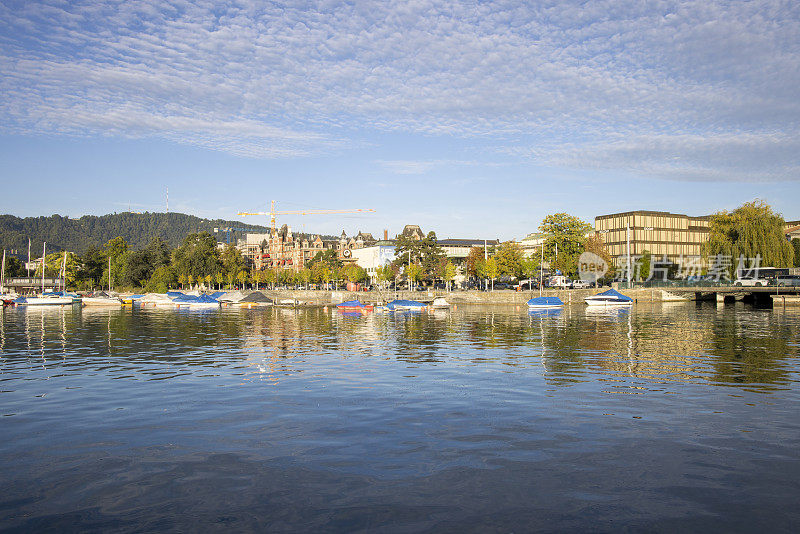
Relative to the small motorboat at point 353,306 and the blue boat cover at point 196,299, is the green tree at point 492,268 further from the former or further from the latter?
the blue boat cover at point 196,299

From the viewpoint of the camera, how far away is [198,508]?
450 inches

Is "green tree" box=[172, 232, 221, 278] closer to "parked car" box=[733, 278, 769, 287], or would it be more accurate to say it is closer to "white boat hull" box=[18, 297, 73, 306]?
"white boat hull" box=[18, 297, 73, 306]

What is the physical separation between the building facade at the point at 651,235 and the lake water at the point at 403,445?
165037mm

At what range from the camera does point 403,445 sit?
15617 mm

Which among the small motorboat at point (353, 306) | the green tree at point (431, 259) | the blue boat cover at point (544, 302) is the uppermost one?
the green tree at point (431, 259)

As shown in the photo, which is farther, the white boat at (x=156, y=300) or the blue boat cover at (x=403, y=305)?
the white boat at (x=156, y=300)

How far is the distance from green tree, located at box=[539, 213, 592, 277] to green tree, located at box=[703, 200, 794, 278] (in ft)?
88.2

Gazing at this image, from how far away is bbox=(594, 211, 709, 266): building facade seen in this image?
18862 cm

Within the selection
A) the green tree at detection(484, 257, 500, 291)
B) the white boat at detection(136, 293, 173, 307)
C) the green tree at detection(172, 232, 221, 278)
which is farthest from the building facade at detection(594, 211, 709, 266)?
the white boat at detection(136, 293, 173, 307)

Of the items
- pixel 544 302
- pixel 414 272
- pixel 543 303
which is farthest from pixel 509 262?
pixel 543 303

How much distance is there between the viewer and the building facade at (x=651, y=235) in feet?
619

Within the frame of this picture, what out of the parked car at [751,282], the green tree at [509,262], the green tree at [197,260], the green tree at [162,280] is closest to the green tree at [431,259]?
the green tree at [509,262]

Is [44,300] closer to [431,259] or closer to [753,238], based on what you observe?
[431,259]

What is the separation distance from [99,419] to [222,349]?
72.2 ft
